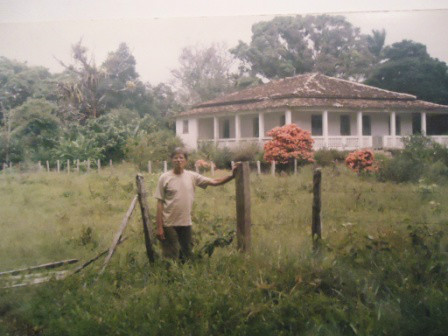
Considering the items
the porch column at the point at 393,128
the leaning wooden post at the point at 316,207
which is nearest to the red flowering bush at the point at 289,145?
the porch column at the point at 393,128

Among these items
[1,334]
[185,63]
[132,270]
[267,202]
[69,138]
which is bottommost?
[1,334]

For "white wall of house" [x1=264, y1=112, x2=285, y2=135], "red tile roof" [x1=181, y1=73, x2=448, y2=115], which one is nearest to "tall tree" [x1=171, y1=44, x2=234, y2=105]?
"red tile roof" [x1=181, y1=73, x2=448, y2=115]

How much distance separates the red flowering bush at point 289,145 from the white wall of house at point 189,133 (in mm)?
952

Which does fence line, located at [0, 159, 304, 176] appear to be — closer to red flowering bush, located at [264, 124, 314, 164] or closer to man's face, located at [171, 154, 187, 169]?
red flowering bush, located at [264, 124, 314, 164]

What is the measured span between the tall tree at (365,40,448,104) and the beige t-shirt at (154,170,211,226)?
2.84 m

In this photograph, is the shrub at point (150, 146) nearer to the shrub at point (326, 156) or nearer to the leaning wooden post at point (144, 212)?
the leaning wooden post at point (144, 212)

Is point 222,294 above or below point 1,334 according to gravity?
above

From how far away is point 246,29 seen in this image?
4613 mm

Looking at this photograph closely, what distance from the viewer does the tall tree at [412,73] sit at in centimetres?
489

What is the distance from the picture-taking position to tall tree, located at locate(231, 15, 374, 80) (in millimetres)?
4609

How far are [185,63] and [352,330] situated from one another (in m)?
3.61

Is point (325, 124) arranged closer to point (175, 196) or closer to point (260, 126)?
point (260, 126)

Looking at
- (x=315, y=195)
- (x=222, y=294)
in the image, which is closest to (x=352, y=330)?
(x=222, y=294)

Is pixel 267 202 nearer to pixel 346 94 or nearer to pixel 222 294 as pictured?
pixel 346 94
